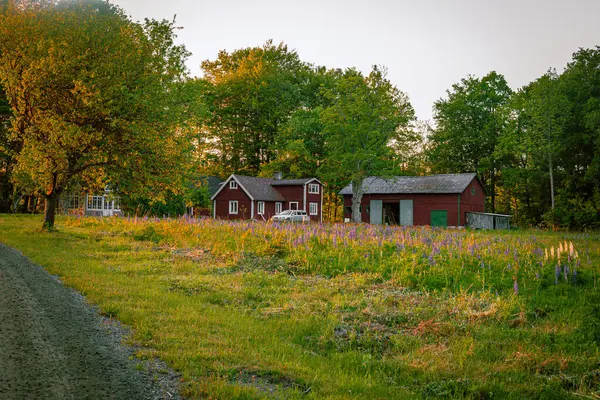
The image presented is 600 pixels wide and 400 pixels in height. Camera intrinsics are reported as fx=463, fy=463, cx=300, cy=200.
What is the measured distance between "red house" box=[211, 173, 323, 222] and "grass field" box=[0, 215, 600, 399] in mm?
33887

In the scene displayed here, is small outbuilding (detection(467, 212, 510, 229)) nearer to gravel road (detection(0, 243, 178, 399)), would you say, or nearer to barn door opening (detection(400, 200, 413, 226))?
barn door opening (detection(400, 200, 413, 226))

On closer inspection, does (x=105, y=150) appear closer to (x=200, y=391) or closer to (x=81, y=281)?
(x=81, y=281)

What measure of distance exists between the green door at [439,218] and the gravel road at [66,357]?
3828 cm

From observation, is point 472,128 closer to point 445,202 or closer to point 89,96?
point 445,202

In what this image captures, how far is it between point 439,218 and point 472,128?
64.7 ft

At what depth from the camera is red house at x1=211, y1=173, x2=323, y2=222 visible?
4972 cm

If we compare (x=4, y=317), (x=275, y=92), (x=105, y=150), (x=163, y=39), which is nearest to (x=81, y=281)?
(x=4, y=317)

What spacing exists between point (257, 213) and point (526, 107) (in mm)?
29418

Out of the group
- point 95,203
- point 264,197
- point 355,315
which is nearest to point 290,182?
point 264,197

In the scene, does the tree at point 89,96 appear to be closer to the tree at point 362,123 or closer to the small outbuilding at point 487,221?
the tree at point 362,123

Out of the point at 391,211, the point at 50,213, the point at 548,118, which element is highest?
the point at 548,118

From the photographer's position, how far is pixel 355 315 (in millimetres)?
8477

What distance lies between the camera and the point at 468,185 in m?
43.3

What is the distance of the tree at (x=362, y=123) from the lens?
40.2m
